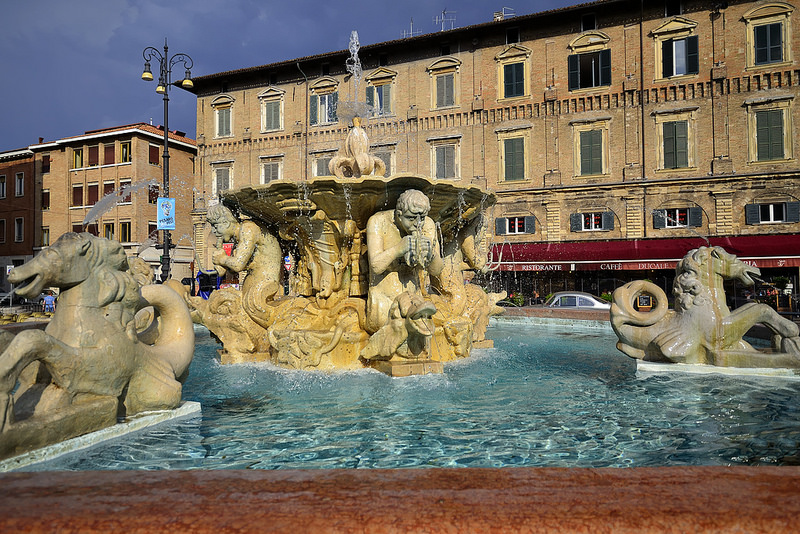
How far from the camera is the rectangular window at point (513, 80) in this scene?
27.4 meters

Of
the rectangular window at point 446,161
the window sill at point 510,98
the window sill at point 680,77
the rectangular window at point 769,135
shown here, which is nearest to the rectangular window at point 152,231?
the rectangular window at point 446,161

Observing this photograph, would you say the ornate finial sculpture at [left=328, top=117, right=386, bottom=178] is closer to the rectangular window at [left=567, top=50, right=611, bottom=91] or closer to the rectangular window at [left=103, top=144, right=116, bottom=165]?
the rectangular window at [left=567, top=50, right=611, bottom=91]

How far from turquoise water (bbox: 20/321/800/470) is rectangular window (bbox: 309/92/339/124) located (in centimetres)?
2741

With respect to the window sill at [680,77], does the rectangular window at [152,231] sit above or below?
below

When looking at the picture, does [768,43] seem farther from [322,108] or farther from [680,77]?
[322,108]

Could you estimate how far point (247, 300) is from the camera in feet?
23.5

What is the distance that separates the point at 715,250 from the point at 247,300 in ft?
18.3

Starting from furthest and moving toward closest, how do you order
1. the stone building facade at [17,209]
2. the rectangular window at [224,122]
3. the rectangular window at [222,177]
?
the stone building facade at [17,209], the rectangular window at [224,122], the rectangular window at [222,177]

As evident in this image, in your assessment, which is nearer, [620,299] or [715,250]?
[715,250]

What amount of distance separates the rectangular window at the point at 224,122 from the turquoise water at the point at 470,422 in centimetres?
3082

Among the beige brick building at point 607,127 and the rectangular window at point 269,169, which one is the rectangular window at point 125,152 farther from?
the beige brick building at point 607,127

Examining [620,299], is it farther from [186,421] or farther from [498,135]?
[498,135]

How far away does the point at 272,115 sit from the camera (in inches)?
1297

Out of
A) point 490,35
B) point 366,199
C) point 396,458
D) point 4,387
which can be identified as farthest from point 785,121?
point 4,387
